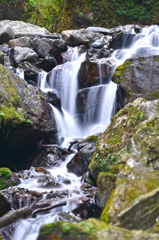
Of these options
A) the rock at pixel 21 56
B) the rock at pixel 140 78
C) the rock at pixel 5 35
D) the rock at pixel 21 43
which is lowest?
the rock at pixel 140 78

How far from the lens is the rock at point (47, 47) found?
1166 cm

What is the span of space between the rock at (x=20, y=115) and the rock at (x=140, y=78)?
246cm

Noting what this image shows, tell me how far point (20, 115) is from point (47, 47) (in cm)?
705

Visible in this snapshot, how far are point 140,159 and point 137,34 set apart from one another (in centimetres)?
1110

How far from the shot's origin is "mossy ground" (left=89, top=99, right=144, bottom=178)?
3992 mm

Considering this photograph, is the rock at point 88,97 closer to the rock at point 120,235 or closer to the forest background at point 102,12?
the rock at point 120,235

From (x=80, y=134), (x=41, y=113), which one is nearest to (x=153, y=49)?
(x=80, y=134)

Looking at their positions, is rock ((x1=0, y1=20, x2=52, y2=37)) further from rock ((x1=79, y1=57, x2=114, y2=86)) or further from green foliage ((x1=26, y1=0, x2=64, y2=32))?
rock ((x1=79, y1=57, x2=114, y2=86))

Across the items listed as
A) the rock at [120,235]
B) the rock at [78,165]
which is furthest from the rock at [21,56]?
the rock at [120,235]

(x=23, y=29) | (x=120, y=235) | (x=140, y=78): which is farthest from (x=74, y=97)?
(x=120, y=235)

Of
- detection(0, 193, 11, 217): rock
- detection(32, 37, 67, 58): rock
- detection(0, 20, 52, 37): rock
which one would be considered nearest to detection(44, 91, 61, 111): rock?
detection(32, 37, 67, 58): rock

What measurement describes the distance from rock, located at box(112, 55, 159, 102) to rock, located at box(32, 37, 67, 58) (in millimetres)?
6085

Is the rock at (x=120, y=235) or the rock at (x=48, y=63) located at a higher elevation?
the rock at (x=48, y=63)

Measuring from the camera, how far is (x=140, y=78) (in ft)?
21.3
